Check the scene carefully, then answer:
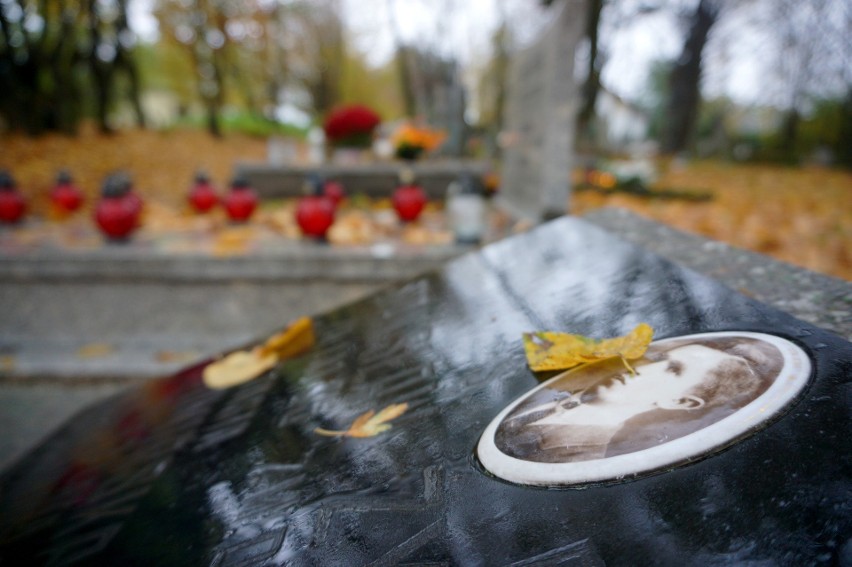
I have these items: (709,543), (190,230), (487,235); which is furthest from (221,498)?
(190,230)

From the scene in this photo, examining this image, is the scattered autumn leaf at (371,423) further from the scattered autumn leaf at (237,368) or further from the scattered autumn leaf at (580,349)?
the scattered autumn leaf at (237,368)

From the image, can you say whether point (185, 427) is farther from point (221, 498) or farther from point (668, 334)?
point (668, 334)

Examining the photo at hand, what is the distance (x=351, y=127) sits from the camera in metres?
6.24

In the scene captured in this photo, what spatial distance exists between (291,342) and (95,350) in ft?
7.46

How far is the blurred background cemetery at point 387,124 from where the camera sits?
14.1ft

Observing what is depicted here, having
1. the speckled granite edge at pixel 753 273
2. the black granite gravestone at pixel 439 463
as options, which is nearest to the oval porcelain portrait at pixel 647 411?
the black granite gravestone at pixel 439 463

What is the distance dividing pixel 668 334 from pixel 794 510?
36 cm

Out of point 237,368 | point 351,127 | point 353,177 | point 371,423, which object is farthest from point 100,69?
point 371,423

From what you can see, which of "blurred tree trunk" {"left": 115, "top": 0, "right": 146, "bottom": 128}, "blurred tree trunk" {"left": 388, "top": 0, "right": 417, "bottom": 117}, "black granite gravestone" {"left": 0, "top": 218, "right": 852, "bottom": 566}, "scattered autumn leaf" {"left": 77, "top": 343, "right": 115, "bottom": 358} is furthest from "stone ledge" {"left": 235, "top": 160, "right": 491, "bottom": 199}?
"blurred tree trunk" {"left": 388, "top": 0, "right": 417, "bottom": 117}

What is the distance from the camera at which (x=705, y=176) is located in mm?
8594

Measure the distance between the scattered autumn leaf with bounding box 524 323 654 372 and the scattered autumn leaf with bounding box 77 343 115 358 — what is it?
119 inches

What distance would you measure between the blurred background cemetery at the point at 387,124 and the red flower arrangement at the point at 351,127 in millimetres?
126

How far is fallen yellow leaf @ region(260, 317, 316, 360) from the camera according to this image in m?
1.37

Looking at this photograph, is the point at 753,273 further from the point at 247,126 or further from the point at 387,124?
the point at 247,126
